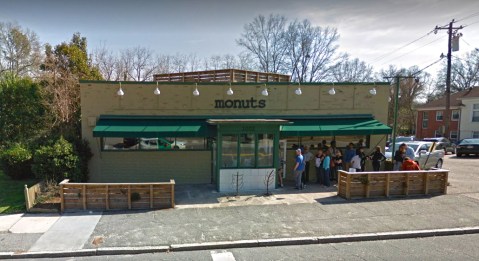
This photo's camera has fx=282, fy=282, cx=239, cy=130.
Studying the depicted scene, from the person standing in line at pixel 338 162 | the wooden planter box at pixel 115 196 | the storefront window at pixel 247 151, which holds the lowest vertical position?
the wooden planter box at pixel 115 196

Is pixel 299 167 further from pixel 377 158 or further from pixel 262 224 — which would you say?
pixel 262 224

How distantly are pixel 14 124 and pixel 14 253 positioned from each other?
1319 centimetres

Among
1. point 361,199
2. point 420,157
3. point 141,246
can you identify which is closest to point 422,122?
point 420,157

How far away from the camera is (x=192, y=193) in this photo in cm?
1049

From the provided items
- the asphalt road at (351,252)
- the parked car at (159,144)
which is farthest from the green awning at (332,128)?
the asphalt road at (351,252)

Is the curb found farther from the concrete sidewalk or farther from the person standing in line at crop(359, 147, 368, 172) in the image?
the person standing in line at crop(359, 147, 368, 172)

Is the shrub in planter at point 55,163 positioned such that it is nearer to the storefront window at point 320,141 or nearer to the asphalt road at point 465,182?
the storefront window at point 320,141

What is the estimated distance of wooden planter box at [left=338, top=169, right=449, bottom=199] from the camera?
32.1 ft

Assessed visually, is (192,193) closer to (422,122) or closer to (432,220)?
(432,220)

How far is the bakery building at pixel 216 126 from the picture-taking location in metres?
10.7

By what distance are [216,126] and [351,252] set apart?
6.62 metres

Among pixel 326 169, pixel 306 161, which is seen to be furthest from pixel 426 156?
pixel 306 161

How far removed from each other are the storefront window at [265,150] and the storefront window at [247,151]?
282 mm

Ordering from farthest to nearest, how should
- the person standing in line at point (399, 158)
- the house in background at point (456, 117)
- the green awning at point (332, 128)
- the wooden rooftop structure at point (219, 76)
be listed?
the house in background at point (456, 117) → the wooden rooftop structure at point (219, 76) → the person standing in line at point (399, 158) → the green awning at point (332, 128)
